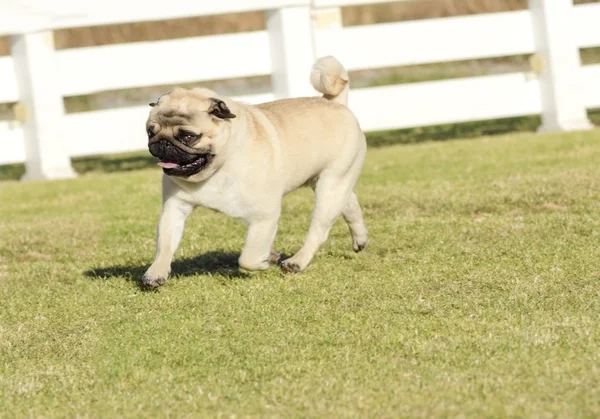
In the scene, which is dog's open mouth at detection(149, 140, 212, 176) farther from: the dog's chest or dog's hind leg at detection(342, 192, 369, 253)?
dog's hind leg at detection(342, 192, 369, 253)

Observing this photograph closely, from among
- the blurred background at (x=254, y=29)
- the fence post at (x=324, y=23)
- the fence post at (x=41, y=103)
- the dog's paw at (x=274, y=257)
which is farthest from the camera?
the blurred background at (x=254, y=29)

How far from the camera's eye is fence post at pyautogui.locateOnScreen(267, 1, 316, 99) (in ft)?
38.1

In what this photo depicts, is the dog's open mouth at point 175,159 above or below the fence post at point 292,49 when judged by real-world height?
below

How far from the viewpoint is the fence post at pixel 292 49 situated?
11.6 metres

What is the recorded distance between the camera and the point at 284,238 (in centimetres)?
729

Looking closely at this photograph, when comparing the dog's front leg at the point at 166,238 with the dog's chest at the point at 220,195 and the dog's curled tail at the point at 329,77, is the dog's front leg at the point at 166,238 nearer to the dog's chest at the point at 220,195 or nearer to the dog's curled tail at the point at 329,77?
the dog's chest at the point at 220,195

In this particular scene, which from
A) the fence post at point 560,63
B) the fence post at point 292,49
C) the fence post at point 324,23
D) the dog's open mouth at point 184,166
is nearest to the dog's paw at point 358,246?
the dog's open mouth at point 184,166

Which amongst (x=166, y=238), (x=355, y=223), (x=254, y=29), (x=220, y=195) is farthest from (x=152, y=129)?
(x=254, y=29)

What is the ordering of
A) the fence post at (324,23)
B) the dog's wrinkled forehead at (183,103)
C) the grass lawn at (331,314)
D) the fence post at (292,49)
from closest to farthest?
the grass lawn at (331,314)
the dog's wrinkled forehead at (183,103)
the fence post at (292,49)
the fence post at (324,23)

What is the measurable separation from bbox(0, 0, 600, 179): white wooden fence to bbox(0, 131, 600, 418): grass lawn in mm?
2874

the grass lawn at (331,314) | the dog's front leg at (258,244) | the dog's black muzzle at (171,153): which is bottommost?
the grass lawn at (331,314)

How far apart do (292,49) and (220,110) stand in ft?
21.1

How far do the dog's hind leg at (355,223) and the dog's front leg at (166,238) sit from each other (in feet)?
3.74

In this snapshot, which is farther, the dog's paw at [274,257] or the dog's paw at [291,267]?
the dog's paw at [274,257]
